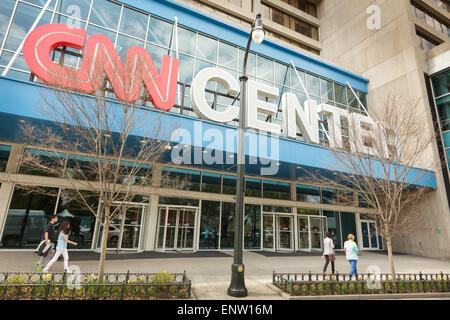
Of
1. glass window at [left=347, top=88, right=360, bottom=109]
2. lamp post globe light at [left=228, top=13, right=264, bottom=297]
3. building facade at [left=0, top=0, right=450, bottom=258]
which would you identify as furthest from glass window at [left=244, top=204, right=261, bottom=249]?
glass window at [left=347, top=88, right=360, bottom=109]

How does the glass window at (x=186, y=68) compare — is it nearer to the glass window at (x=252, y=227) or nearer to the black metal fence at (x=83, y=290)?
the glass window at (x=252, y=227)

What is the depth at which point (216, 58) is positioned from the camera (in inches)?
619

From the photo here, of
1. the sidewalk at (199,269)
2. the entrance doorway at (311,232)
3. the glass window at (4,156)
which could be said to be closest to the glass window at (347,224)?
the entrance doorway at (311,232)

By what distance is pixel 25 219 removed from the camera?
1202 cm

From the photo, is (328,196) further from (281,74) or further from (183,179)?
(183,179)

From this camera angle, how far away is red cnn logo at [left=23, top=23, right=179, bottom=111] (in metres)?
7.16

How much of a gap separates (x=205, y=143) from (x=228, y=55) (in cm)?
887

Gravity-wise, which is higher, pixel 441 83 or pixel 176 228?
pixel 441 83

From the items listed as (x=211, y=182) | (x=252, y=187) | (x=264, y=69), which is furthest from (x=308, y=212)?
(x=264, y=69)

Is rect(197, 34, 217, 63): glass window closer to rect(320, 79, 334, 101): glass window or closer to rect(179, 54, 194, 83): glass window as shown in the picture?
rect(179, 54, 194, 83): glass window

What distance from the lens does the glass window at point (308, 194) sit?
Result: 18953 mm

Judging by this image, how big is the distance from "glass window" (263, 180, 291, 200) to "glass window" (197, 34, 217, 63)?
9.35 metres
